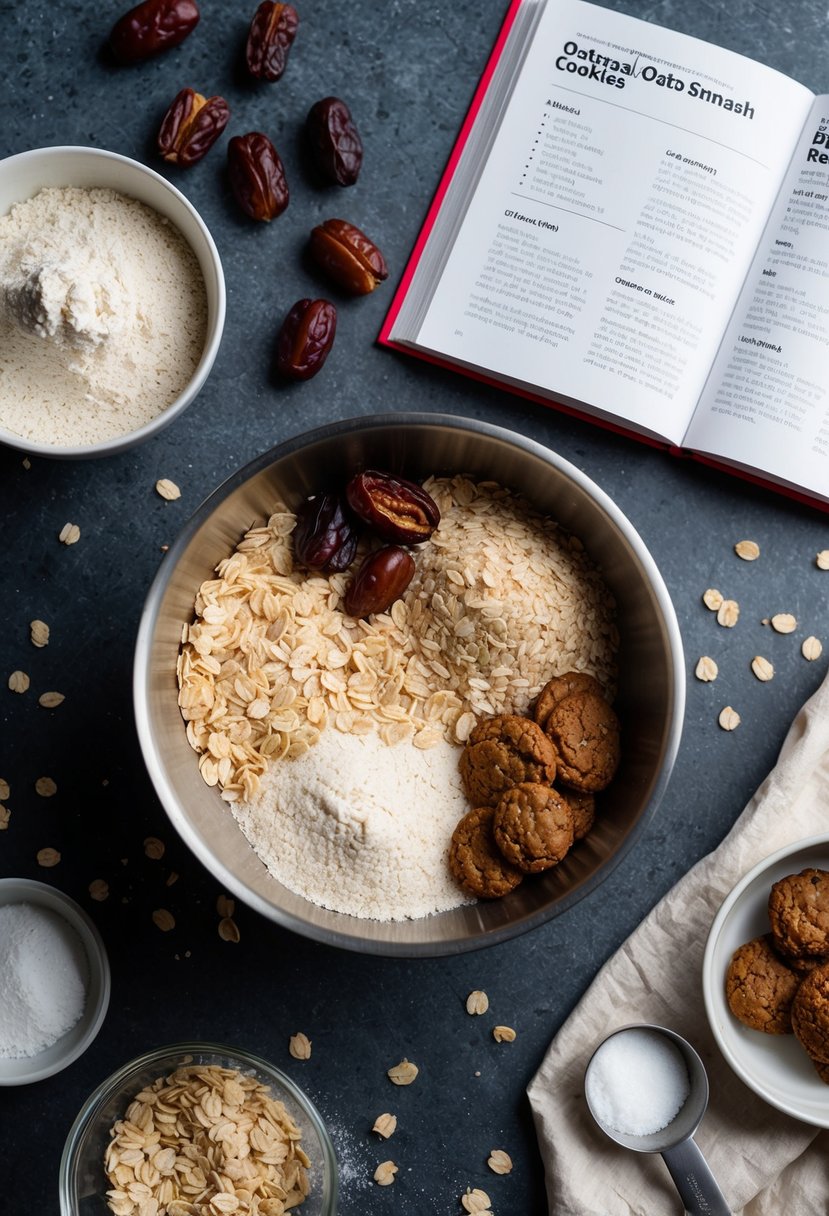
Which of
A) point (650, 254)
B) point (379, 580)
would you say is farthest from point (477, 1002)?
point (650, 254)

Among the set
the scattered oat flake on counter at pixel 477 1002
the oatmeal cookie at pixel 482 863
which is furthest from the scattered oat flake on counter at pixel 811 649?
the scattered oat flake on counter at pixel 477 1002

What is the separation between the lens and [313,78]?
1346 mm

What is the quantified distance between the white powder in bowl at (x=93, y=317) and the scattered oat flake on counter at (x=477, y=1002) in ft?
2.72

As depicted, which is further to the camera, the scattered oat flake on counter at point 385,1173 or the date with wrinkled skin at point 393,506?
the scattered oat flake on counter at point 385,1173

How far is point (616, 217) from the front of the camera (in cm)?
131

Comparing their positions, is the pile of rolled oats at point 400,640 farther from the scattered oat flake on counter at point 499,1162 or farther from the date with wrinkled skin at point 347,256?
the scattered oat flake on counter at point 499,1162

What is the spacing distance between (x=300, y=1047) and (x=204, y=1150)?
0.52 ft

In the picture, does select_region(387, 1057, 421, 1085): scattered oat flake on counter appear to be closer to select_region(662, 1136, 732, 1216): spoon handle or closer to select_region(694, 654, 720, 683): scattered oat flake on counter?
select_region(662, 1136, 732, 1216): spoon handle

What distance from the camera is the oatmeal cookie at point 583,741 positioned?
1.14m

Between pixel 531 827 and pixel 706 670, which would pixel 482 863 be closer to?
pixel 531 827

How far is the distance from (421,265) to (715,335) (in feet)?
1.31

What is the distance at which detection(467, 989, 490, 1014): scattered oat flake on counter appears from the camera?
1290 mm

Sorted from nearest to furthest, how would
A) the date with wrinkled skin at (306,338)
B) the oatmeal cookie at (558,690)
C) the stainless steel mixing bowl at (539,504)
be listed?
A: 1. the stainless steel mixing bowl at (539,504)
2. the oatmeal cookie at (558,690)
3. the date with wrinkled skin at (306,338)

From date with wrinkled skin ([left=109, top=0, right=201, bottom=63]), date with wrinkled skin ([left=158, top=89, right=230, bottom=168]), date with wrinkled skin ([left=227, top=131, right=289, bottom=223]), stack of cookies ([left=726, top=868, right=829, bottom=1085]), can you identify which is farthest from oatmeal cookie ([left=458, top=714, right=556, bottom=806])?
date with wrinkled skin ([left=109, top=0, right=201, bottom=63])
